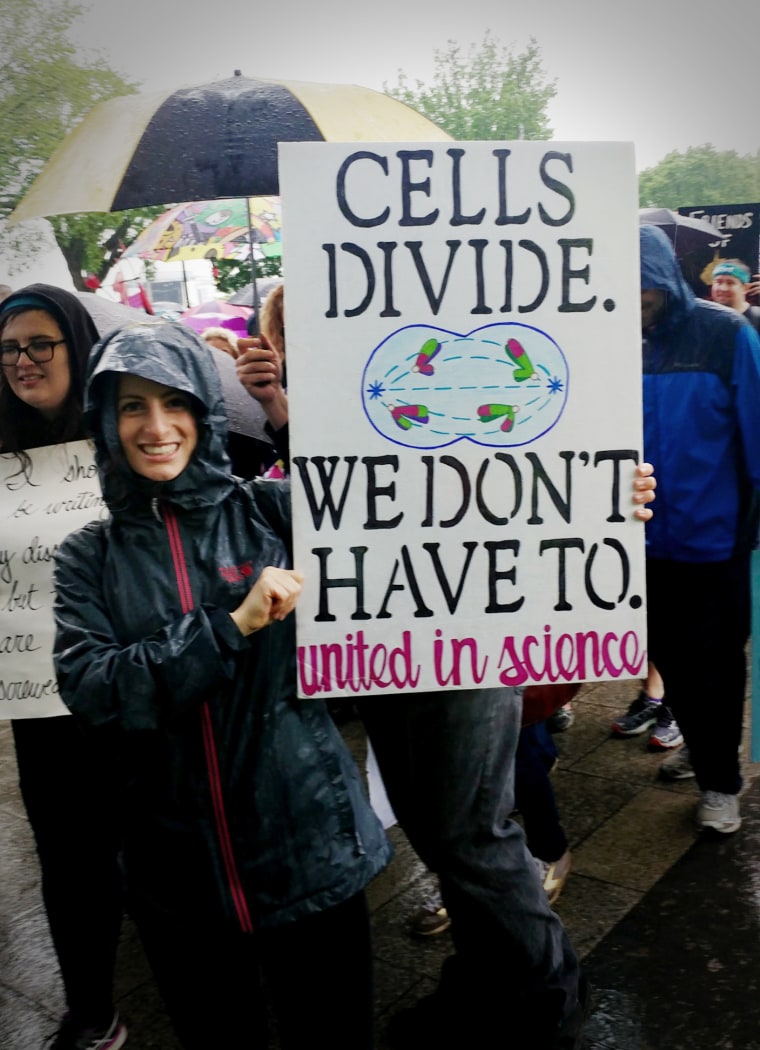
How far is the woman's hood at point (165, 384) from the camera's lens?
168 centimetres

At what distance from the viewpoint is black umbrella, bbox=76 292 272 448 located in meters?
2.54

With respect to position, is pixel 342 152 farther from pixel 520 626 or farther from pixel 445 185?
pixel 520 626

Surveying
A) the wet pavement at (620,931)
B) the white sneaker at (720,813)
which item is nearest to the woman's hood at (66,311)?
the wet pavement at (620,931)

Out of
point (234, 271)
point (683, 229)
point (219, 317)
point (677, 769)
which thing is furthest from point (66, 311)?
point (234, 271)

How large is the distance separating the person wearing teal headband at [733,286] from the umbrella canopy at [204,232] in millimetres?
2385

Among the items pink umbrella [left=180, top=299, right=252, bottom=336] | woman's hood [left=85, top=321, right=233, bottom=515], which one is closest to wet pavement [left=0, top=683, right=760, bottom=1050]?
woman's hood [left=85, top=321, right=233, bottom=515]

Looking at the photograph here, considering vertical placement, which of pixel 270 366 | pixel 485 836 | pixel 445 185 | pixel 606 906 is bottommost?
pixel 606 906

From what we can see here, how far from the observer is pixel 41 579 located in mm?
2361

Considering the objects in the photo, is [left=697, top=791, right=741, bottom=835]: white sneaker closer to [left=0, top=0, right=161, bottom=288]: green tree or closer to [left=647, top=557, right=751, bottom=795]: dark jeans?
[left=647, top=557, right=751, bottom=795]: dark jeans

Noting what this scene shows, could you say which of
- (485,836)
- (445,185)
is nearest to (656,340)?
(445,185)

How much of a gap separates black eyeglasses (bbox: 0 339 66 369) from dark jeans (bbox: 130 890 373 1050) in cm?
118

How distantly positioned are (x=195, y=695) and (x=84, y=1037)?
1263mm

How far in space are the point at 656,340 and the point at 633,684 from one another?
210 cm

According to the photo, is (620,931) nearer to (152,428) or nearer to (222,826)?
(222,826)
